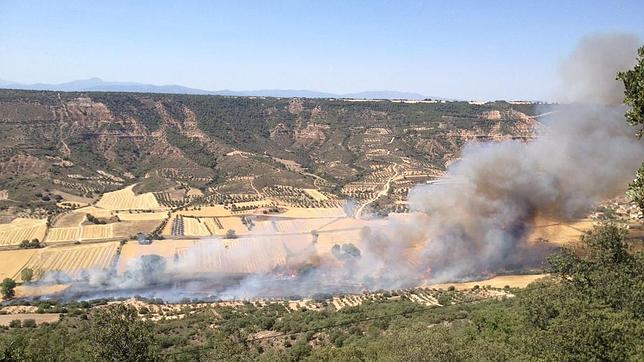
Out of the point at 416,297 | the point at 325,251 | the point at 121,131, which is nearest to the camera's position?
the point at 416,297

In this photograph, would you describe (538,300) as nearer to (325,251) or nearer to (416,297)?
(416,297)

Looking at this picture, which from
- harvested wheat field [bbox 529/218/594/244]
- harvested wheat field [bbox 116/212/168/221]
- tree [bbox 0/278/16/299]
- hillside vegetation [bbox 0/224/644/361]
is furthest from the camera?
harvested wheat field [bbox 116/212/168/221]

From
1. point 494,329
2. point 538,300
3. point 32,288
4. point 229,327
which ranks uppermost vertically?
point 538,300

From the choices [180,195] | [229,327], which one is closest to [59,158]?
[180,195]

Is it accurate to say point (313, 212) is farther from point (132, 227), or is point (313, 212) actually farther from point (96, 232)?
point (96, 232)

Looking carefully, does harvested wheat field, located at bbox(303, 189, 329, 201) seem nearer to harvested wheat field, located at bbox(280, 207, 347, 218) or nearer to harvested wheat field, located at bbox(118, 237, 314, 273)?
harvested wheat field, located at bbox(280, 207, 347, 218)

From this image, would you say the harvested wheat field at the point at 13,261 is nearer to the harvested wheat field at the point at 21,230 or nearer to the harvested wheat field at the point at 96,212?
the harvested wheat field at the point at 21,230

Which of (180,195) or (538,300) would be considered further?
(180,195)

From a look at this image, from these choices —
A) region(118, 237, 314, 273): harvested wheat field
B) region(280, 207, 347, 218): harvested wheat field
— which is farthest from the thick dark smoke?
region(280, 207, 347, 218): harvested wheat field
